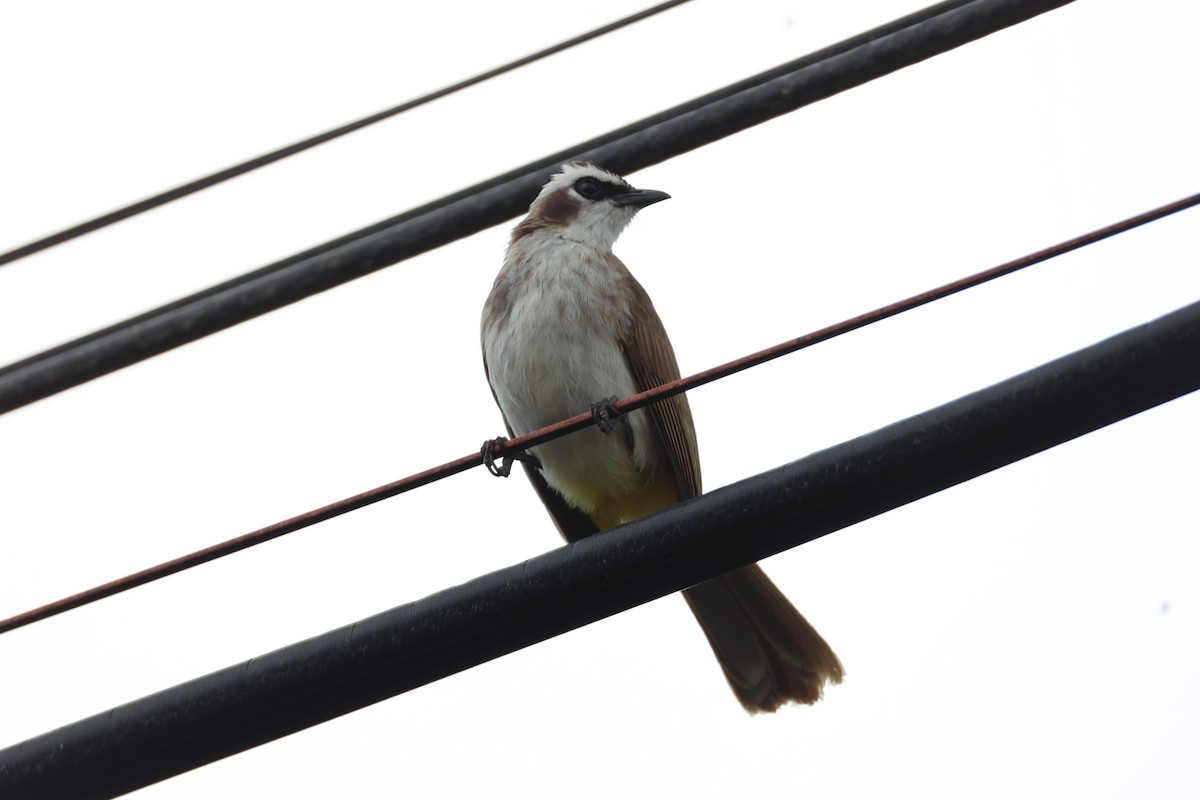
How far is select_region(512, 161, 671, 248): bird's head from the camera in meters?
5.45

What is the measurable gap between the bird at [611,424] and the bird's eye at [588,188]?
Answer: 625 mm

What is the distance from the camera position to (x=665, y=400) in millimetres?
4539

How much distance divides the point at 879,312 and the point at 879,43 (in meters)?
1.47

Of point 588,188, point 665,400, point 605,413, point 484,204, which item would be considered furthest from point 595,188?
point 605,413

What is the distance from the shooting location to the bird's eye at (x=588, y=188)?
18.7 feet

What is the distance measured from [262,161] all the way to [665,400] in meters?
1.80

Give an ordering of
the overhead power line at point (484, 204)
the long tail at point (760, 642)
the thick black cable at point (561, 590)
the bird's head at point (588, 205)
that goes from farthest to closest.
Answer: the bird's head at point (588, 205)
the long tail at point (760, 642)
the overhead power line at point (484, 204)
the thick black cable at point (561, 590)

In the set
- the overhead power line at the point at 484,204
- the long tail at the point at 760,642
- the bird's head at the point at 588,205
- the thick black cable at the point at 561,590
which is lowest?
the thick black cable at the point at 561,590

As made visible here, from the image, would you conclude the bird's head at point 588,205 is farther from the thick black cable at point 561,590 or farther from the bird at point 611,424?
the thick black cable at point 561,590

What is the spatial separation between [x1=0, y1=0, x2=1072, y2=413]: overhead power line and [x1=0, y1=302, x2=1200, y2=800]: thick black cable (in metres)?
1.61

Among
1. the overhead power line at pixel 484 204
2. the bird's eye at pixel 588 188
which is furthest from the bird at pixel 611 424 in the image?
the bird's eye at pixel 588 188

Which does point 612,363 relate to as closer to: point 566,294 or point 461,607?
point 566,294

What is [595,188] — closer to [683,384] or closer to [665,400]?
[665,400]

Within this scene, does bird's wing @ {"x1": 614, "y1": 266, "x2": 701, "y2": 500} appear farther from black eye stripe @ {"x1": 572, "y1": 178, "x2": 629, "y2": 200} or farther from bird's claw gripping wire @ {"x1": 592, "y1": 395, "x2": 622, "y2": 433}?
black eye stripe @ {"x1": 572, "y1": 178, "x2": 629, "y2": 200}
